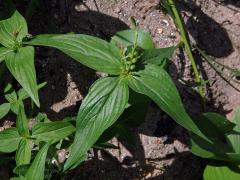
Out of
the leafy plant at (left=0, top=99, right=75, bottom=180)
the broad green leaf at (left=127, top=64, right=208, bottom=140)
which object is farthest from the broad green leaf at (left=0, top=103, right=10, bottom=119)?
the broad green leaf at (left=127, top=64, right=208, bottom=140)

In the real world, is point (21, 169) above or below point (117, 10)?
below

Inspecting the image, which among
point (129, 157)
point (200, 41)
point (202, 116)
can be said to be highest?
point (200, 41)

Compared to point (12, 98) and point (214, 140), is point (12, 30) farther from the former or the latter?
point (214, 140)

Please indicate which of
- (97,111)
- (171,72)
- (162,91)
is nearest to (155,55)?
(162,91)

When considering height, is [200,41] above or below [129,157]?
above

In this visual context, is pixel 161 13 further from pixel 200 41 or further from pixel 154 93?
pixel 154 93

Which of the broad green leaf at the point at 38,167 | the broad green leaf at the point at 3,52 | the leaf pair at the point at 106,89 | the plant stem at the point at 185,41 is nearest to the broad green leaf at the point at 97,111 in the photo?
the leaf pair at the point at 106,89

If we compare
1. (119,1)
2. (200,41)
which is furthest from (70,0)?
(200,41)
